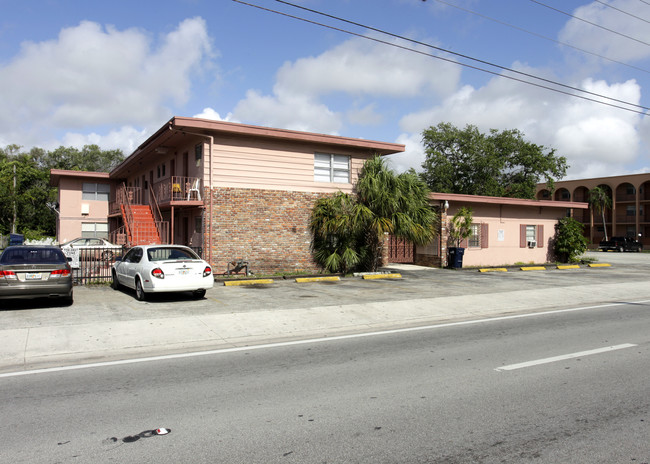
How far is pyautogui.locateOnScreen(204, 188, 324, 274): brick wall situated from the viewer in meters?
19.2

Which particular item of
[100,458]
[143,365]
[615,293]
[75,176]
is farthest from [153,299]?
[75,176]

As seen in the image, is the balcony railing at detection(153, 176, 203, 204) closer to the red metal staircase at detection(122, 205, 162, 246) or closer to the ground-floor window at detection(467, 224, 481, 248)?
the red metal staircase at detection(122, 205, 162, 246)

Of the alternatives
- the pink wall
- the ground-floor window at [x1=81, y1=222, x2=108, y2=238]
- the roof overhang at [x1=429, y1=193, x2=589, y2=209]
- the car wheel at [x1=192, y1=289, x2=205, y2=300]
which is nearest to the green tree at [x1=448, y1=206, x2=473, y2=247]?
the pink wall

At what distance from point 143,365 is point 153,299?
6256 mm

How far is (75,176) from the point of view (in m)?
32.8

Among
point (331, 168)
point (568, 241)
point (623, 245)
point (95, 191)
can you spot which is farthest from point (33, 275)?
point (623, 245)

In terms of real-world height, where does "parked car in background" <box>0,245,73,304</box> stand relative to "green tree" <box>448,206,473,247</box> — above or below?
below

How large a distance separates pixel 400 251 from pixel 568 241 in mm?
9627

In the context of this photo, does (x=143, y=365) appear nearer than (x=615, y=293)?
Yes

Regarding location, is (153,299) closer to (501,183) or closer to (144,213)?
(144,213)

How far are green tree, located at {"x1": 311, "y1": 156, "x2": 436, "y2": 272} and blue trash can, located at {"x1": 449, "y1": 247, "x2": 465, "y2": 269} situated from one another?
3.27 meters

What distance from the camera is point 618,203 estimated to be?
218ft

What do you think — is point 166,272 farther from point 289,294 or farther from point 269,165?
point 269,165

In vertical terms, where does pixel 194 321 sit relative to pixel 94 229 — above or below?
below
